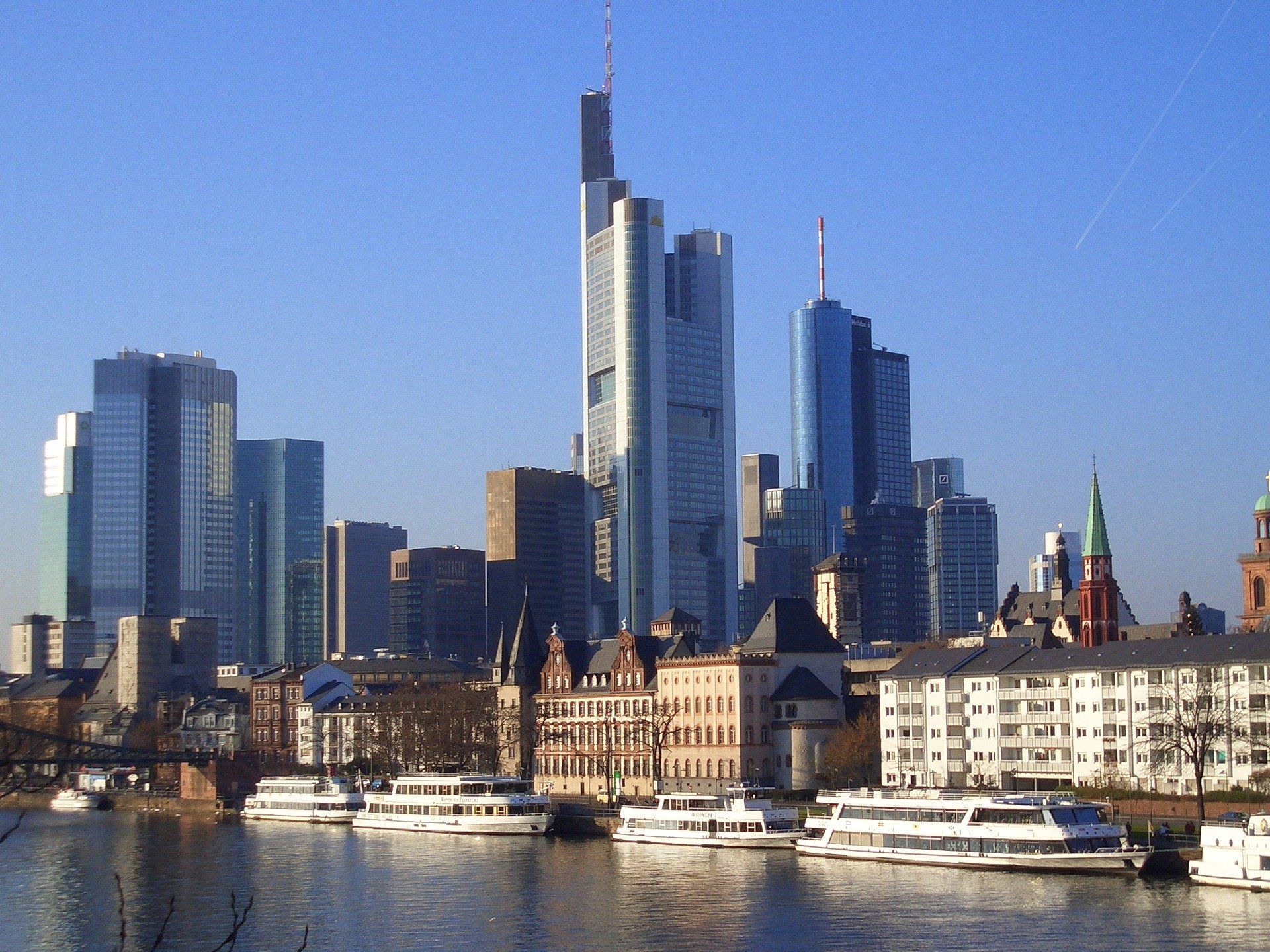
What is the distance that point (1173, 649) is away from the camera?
143875 mm

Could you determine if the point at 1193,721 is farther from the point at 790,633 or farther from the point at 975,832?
the point at 790,633

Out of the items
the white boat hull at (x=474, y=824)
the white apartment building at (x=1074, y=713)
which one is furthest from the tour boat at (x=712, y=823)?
the white apartment building at (x=1074, y=713)

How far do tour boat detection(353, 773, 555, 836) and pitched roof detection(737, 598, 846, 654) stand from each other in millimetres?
27779

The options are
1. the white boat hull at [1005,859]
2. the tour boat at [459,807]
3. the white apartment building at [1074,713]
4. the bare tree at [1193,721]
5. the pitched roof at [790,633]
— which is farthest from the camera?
the pitched roof at [790,633]

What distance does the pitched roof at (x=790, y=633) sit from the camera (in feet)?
586

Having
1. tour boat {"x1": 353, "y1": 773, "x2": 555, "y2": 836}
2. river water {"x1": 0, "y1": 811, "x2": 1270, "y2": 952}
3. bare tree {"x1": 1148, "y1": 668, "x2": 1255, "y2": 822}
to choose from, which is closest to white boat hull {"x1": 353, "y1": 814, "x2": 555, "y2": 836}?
tour boat {"x1": 353, "y1": 773, "x2": 555, "y2": 836}

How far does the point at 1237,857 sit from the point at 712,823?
45441 millimetres

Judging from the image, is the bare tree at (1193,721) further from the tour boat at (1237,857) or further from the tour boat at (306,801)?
the tour boat at (306,801)

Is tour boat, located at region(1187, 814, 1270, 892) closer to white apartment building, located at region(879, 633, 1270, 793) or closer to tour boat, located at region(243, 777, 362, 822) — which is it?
white apartment building, located at region(879, 633, 1270, 793)

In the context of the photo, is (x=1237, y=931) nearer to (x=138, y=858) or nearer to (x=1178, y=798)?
(x=1178, y=798)

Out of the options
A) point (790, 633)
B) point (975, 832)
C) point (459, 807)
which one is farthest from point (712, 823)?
point (790, 633)

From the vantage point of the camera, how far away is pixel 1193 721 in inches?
5305

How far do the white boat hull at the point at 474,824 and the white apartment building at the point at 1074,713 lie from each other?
106 ft

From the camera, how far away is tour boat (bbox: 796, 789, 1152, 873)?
109375mm
